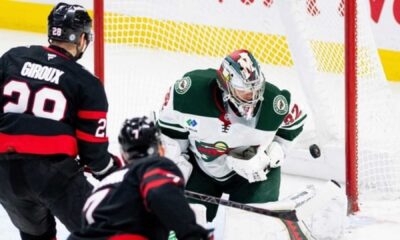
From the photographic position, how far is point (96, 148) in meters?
3.12

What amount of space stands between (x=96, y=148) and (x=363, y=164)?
198 centimetres

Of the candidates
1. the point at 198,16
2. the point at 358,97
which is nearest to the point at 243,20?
the point at 198,16

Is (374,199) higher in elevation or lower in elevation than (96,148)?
lower

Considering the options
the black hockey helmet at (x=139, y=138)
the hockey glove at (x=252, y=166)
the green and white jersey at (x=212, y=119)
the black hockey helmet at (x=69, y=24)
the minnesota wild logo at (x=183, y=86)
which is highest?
the black hockey helmet at (x=69, y=24)

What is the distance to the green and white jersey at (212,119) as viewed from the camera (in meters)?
3.63

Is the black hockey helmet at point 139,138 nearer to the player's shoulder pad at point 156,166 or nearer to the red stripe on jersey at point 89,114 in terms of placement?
the player's shoulder pad at point 156,166

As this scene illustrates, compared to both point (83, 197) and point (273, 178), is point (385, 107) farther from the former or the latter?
point (83, 197)

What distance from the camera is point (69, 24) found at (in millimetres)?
3180

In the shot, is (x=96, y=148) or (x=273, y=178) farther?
(x=273, y=178)

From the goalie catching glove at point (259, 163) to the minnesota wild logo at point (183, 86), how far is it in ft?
1.10

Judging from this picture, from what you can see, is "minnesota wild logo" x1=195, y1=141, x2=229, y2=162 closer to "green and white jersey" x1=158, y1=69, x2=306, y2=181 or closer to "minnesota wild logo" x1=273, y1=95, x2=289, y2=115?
"green and white jersey" x1=158, y1=69, x2=306, y2=181

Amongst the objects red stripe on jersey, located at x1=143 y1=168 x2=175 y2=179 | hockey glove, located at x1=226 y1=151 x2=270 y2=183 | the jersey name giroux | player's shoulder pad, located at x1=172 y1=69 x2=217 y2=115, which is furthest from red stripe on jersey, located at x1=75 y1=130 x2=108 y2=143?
red stripe on jersey, located at x1=143 y1=168 x2=175 y2=179

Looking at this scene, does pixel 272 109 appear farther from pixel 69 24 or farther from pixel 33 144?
pixel 33 144

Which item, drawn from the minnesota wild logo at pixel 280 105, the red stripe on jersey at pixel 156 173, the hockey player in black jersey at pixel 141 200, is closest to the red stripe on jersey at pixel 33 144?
the hockey player in black jersey at pixel 141 200
